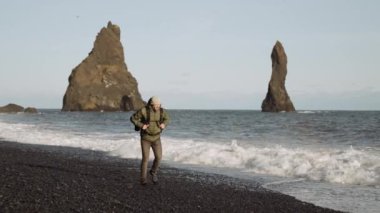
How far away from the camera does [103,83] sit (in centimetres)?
15062

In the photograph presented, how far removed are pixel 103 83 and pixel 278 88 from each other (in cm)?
5353

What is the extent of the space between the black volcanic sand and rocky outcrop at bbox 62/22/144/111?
132m

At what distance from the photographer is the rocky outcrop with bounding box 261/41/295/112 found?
146000mm

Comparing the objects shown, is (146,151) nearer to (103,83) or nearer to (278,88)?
(278,88)

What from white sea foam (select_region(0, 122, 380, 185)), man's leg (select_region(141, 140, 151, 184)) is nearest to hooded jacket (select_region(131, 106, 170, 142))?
man's leg (select_region(141, 140, 151, 184))

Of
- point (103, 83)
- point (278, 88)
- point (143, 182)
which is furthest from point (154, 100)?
point (103, 83)

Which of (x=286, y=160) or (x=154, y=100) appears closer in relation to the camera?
(x=154, y=100)

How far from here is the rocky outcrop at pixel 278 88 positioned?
146 m

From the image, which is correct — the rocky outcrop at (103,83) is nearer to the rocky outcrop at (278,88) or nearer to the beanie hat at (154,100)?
the rocky outcrop at (278,88)

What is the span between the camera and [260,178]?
14.1 m

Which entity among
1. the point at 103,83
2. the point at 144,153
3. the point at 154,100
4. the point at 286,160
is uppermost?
the point at 103,83

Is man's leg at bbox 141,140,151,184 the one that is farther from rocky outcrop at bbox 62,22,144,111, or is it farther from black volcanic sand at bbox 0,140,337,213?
rocky outcrop at bbox 62,22,144,111

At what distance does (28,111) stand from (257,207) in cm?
13233

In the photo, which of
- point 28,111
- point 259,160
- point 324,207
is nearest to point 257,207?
point 324,207
